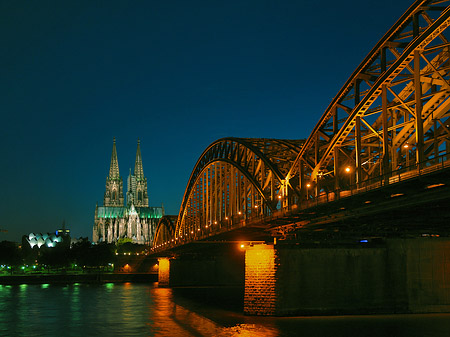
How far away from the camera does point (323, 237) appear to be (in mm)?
55094

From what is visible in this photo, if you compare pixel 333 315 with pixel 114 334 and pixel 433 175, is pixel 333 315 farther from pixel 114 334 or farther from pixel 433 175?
pixel 433 175

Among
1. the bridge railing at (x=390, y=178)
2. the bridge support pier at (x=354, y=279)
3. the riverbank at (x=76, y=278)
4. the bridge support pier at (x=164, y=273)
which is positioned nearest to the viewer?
the bridge railing at (x=390, y=178)

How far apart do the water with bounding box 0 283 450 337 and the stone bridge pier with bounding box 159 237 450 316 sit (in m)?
1.39

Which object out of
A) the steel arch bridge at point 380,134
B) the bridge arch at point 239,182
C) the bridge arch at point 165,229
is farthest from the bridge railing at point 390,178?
the bridge arch at point 165,229

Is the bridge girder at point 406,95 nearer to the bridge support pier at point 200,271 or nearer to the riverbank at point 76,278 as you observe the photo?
the bridge support pier at point 200,271

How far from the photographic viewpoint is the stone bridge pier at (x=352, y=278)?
5109cm

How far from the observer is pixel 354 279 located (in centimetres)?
5162

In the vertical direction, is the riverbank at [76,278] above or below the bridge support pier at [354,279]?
below

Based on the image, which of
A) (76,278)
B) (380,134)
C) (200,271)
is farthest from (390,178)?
(76,278)

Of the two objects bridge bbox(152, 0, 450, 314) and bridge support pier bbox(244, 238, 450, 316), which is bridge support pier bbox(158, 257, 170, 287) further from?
bridge support pier bbox(244, 238, 450, 316)

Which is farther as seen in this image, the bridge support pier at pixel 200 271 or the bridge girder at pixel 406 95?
the bridge support pier at pixel 200 271

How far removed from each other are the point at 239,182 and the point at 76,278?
8009 cm

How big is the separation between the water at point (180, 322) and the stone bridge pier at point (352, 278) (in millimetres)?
1390

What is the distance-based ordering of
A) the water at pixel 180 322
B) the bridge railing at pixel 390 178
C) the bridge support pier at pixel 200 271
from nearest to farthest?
the bridge railing at pixel 390 178, the water at pixel 180 322, the bridge support pier at pixel 200 271
